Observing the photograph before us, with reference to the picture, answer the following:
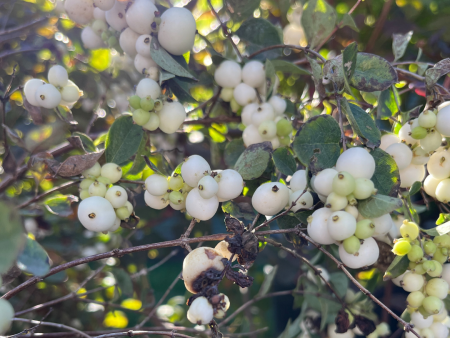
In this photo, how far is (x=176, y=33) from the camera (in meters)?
0.67

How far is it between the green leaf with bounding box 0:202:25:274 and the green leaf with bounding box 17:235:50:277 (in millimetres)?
57

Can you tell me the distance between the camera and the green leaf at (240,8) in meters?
0.88

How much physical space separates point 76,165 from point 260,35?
0.53 m

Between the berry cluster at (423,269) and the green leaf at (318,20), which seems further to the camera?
the green leaf at (318,20)

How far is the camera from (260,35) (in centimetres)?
89

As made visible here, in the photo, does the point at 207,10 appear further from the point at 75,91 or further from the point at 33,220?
the point at 33,220

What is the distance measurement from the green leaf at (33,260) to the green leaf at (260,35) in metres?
0.65

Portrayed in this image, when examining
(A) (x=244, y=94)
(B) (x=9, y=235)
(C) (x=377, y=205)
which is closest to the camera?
Result: (B) (x=9, y=235)

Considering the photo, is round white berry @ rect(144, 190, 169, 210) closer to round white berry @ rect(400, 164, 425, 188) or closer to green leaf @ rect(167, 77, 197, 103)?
green leaf @ rect(167, 77, 197, 103)

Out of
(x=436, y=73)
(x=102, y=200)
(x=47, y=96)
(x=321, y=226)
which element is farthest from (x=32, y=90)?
(x=436, y=73)

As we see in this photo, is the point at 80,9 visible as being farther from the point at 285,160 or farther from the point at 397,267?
the point at 397,267

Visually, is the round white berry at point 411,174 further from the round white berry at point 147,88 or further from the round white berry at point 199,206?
the round white berry at point 147,88

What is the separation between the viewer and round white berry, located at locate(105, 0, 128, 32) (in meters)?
0.73

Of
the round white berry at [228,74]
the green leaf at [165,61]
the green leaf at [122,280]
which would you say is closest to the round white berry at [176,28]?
the green leaf at [165,61]
